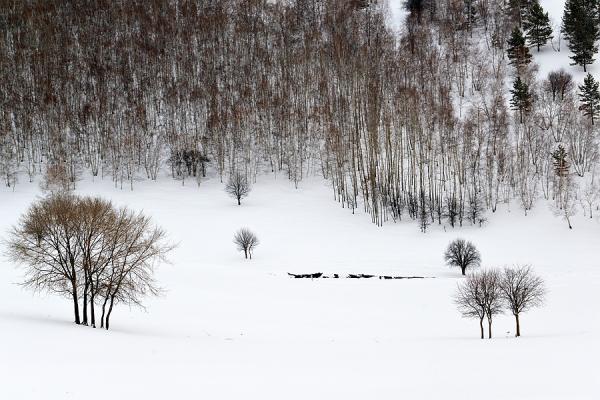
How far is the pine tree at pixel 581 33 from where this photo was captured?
66.5 m

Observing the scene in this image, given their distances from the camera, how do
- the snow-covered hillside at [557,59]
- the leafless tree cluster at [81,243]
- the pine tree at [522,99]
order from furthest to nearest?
the snow-covered hillside at [557,59] → the pine tree at [522,99] → the leafless tree cluster at [81,243]

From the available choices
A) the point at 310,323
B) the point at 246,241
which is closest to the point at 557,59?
the point at 246,241

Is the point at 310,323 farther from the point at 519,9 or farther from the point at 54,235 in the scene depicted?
the point at 519,9

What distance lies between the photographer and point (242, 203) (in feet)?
197

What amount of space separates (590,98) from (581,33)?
14686mm

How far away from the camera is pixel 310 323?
91.9 ft

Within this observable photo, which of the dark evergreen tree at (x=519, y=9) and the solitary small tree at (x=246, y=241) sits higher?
the dark evergreen tree at (x=519, y=9)

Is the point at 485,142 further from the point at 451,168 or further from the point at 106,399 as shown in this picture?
the point at 106,399

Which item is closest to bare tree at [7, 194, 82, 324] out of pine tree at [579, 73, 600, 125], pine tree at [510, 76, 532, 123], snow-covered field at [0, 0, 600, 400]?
snow-covered field at [0, 0, 600, 400]

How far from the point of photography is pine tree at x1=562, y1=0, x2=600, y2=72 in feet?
218

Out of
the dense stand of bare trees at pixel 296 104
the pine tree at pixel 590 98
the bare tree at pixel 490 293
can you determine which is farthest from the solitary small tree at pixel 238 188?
the pine tree at pixel 590 98

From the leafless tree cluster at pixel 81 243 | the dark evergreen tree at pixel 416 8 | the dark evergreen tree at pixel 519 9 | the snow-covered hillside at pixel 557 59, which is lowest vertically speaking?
the leafless tree cluster at pixel 81 243

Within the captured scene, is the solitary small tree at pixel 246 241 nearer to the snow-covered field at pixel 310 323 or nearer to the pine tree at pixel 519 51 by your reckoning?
the snow-covered field at pixel 310 323

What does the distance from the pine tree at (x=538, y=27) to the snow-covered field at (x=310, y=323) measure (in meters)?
37.3
